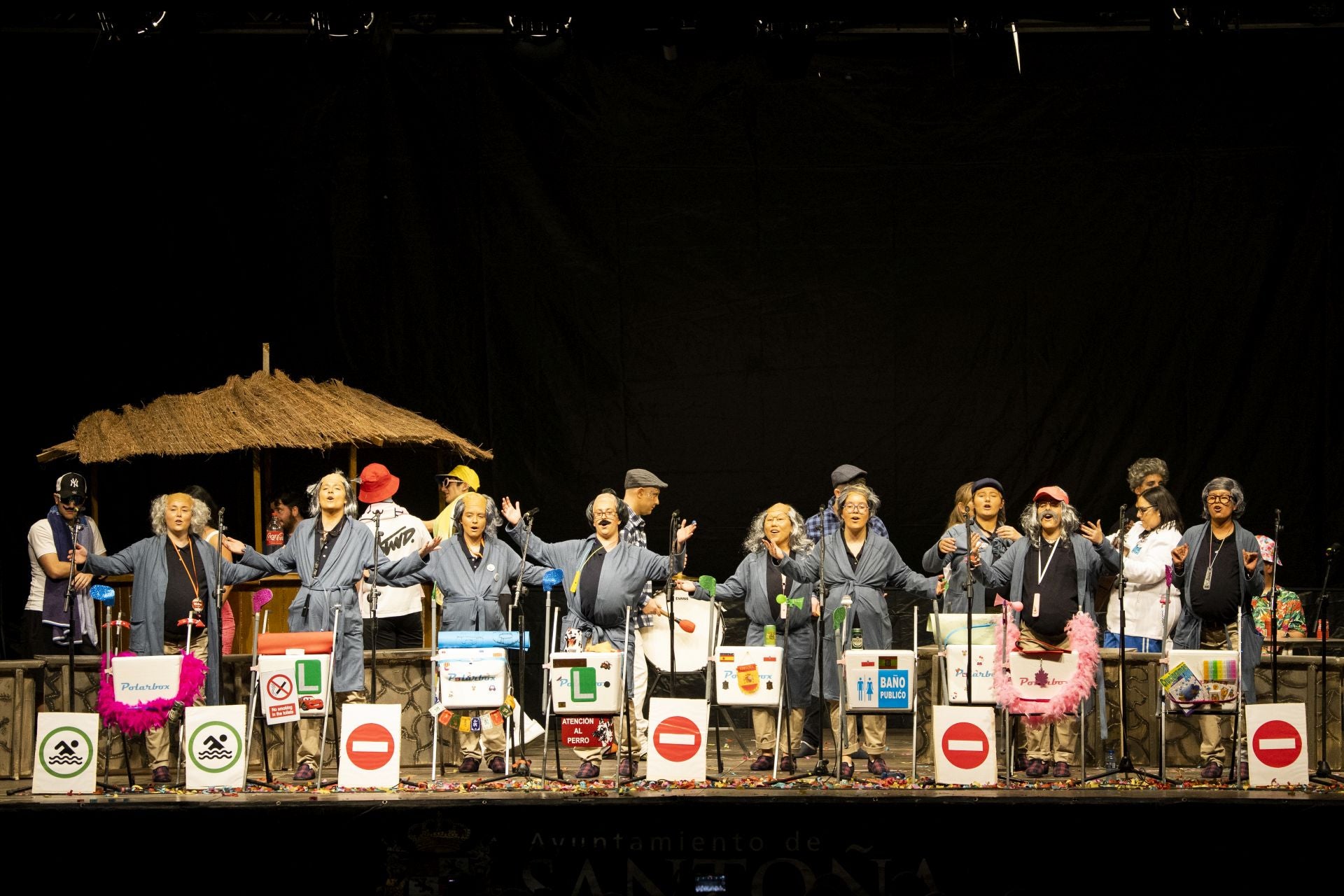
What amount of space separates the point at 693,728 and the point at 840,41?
4.25 meters

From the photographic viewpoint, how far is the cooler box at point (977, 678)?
7.52 meters

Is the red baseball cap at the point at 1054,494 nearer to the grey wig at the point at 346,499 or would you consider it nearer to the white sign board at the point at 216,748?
the grey wig at the point at 346,499

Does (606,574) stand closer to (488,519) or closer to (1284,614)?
(488,519)

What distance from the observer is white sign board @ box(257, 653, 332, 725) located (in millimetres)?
7523

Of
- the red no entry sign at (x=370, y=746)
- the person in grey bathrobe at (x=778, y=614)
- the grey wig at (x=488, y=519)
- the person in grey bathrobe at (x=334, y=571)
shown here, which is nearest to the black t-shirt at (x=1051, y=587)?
the person in grey bathrobe at (x=778, y=614)

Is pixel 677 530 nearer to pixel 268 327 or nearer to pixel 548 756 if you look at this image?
pixel 548 756

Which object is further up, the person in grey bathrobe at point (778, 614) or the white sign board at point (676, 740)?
the person in grey bathrobe at point (778, 614)

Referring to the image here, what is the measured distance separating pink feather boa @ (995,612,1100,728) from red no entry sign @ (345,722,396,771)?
118 inches

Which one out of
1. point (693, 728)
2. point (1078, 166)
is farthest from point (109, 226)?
point (1078, 166)

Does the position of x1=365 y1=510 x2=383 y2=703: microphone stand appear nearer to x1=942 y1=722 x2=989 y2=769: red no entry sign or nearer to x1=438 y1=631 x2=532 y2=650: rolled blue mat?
x1=438 y1=631 x2=532 y2=650: rolled blue mat

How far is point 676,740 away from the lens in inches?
288

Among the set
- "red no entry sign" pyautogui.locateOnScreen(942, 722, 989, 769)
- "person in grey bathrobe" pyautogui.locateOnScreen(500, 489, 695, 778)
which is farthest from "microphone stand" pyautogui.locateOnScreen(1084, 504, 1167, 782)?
"person in grey bathrobe" pyautogui.locateOnScreen(500, 489, 695, 778)

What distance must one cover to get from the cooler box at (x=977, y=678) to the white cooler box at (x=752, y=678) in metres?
0.87

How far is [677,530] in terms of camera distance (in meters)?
7.99
